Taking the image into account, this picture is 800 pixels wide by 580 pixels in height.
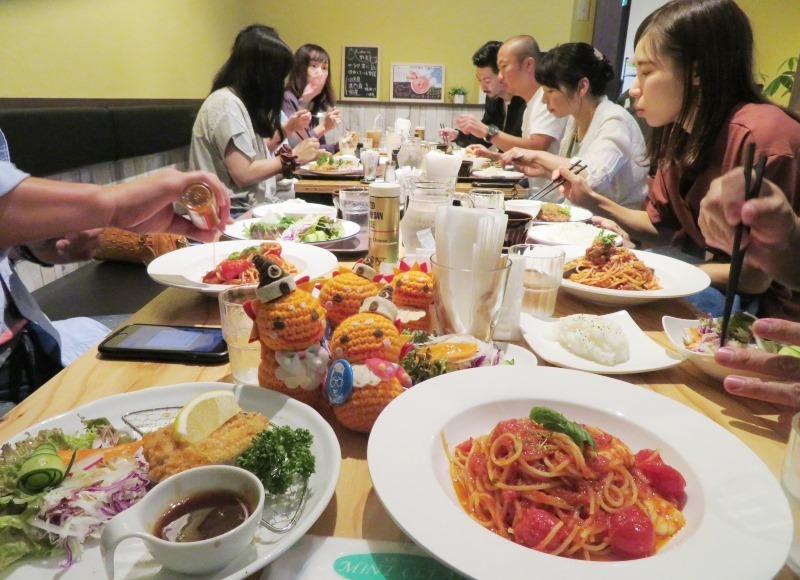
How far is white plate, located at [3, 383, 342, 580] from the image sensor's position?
1.90ft

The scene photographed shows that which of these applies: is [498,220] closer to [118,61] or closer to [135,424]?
[135,424]

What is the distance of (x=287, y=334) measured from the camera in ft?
2.64

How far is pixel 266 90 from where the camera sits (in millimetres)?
3381

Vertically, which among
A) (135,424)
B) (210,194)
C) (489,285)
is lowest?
(135,424)

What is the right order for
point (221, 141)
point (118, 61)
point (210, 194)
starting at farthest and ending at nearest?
point (118, 61), point (221, 141), point (210, 194)

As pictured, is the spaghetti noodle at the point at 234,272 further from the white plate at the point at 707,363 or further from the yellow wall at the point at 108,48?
the yellow wall at the point at 108,48

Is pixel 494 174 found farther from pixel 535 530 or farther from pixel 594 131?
pixel 535 530

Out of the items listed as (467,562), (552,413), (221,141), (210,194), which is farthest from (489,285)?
(221,141)

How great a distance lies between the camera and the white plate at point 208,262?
1388 mm

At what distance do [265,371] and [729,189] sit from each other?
1.06 meters

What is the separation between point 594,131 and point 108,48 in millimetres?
3582

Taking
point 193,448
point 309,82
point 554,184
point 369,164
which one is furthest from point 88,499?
point 309,82

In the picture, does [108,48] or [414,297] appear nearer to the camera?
[414,297]

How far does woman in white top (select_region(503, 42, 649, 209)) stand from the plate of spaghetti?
168 cm
